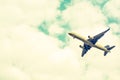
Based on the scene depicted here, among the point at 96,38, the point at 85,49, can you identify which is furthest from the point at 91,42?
the point at 85,49

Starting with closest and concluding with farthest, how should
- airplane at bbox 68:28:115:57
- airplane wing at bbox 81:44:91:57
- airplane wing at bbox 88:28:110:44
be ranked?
1. airplane at bbox 68:28:115:57
2. airplane wing at bbox 88:28:110:44
3. airplane wing at bbox 81:44:91:57

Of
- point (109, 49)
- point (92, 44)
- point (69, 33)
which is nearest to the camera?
point (69, 33)

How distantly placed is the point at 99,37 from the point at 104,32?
3876mm

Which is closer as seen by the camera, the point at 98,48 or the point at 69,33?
the point at 69,33

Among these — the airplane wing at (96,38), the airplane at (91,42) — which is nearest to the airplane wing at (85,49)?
the airplane at (91,42)

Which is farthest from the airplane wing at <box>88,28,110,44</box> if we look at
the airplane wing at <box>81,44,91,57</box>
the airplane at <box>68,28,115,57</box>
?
the airplane wing at <box>81,44,91,57</box>

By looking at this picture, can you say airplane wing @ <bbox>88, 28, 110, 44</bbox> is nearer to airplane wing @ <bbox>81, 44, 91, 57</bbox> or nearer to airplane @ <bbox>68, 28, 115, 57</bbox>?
airplane @ <bbox>68, 28, 115, 57</bbox>

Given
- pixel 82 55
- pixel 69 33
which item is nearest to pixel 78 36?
pixel 69 33

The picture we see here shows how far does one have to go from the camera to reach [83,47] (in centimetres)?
12656

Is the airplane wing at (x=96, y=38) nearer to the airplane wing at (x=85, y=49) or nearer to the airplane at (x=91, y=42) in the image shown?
the airplane at (x=91, y=42)

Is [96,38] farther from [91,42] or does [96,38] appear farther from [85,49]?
[85,49]

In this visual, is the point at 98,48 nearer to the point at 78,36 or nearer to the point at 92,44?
the point at 92,44

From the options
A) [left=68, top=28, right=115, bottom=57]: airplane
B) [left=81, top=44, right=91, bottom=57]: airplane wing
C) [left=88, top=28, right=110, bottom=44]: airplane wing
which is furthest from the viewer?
[left=81, top=44, right=91, bottom=57]: airplane wing

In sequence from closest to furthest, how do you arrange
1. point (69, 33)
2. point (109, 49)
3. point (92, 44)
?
point (69, 33)
point (92, 44)
point (109, 49)
